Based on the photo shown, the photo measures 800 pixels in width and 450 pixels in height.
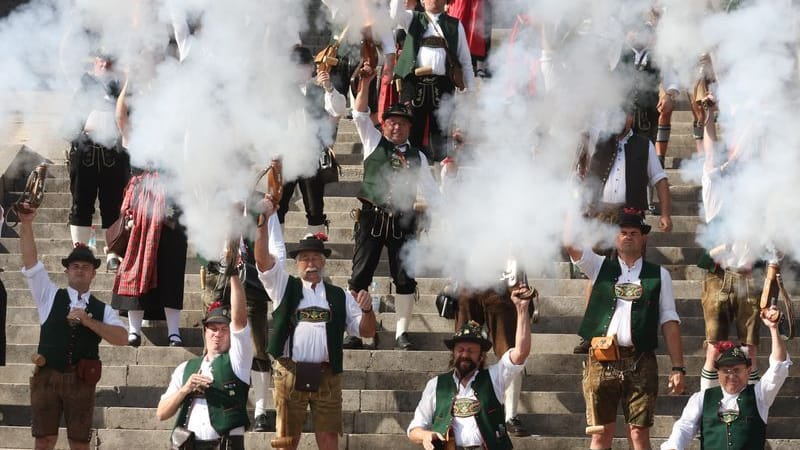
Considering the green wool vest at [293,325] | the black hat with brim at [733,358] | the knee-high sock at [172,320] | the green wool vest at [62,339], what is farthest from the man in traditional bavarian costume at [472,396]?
the knee-high sock at [172,320]

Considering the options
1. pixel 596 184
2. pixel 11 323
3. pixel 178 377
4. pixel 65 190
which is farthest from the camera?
pixel 65 190

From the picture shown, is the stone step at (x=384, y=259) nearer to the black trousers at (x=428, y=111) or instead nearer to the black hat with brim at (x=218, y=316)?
the black trousers at (x=428, y=111)

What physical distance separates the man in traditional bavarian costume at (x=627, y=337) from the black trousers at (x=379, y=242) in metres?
1.92

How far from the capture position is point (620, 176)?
45.7 feet

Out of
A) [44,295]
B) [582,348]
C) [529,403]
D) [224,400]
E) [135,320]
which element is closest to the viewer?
[224,400]

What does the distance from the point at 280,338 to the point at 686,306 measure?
12.8 feet

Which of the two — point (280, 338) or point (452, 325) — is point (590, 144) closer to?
point (452, 325)

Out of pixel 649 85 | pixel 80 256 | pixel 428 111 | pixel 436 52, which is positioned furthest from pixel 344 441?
pixel 649 85

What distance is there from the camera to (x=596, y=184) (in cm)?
1388

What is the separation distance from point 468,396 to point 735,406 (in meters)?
1.85

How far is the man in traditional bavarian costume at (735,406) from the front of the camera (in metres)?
11.8

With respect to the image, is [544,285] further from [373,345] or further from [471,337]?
[471,337]

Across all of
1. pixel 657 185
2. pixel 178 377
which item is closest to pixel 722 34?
pixel 657 185

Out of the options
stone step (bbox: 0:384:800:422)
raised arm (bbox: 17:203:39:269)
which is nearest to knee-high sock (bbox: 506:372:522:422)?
stone step (bbox: 0:384:800:422)
